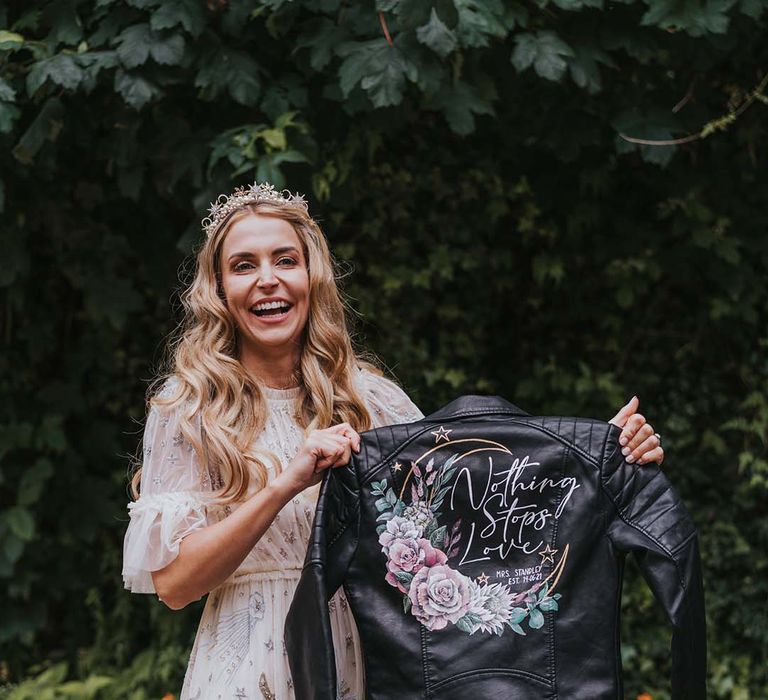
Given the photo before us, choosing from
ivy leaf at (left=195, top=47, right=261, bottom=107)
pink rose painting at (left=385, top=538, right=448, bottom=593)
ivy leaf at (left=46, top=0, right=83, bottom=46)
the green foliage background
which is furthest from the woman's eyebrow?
ivy leaf at (left=46, top=0, right=83, bottom=46)

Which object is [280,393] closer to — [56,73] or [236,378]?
[236,378]

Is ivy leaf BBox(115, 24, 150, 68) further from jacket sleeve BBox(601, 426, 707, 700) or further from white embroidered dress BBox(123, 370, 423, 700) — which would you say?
jacket sleeve BBox(601, 426, 707, 700)

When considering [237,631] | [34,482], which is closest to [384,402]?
[237,631]

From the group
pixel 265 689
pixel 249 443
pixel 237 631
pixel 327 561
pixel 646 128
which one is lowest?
pixel 265 689

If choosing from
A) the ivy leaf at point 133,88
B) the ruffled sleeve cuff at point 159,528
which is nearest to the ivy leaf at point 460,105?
the ivy leaf at point 133,88

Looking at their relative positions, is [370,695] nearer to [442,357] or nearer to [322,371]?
[322,371]

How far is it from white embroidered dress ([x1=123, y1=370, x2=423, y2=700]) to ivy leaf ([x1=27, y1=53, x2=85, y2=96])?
1.32 metres

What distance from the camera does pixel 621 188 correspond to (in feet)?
14.1

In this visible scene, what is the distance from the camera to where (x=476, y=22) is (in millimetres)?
2818

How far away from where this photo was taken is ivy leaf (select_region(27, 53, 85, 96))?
2924 mm

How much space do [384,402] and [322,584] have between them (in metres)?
0.55

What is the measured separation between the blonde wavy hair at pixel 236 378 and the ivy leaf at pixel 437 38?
82 cm

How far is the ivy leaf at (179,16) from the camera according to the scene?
2904 millimetres

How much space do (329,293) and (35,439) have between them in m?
2.52
